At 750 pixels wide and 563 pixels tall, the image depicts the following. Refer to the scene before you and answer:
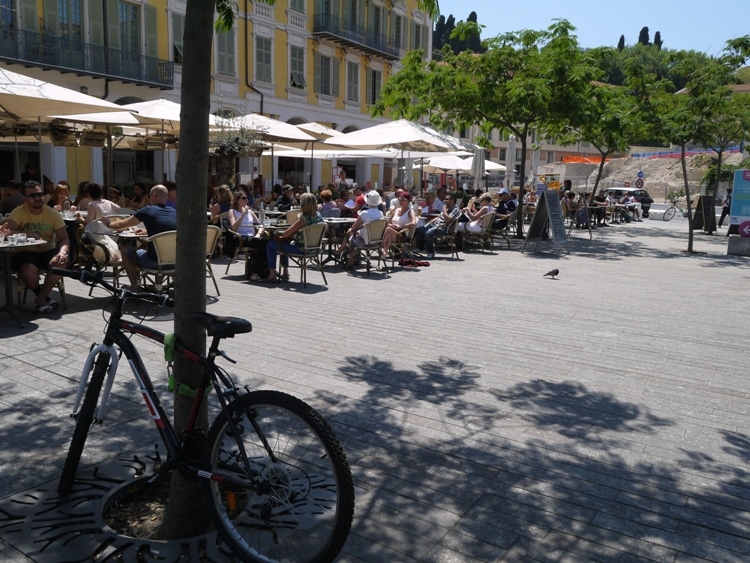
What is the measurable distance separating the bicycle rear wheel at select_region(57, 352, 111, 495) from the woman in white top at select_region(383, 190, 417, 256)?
8.60m

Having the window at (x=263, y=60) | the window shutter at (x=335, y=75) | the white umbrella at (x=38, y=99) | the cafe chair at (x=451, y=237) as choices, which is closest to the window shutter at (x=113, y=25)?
the window at (x=263, y=60)

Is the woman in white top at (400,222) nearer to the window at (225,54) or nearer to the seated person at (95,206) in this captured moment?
the seated person at (95,206)

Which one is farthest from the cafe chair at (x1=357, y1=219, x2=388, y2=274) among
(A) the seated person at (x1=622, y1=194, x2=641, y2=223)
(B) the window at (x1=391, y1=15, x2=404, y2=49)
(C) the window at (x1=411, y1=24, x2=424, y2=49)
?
(C) the window at (x1=411, y1=24, x2=424, y2=49)

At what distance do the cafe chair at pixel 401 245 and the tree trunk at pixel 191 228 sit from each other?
8.90 metres

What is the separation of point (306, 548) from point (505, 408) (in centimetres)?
241

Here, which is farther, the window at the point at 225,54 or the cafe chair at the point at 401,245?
the window at the point at 225,54

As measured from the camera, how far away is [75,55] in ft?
72.7

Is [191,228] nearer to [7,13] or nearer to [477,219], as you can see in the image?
[477,219]

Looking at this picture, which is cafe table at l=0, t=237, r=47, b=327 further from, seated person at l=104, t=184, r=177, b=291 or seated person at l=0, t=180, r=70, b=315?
seated person at l=104, t=184, r=177, b=291

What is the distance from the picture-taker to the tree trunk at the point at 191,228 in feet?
9.34

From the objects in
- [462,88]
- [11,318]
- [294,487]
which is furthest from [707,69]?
[294,487]

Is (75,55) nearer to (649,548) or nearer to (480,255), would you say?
(480,255)

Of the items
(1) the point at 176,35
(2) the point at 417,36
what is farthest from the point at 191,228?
(2) the point at 417,36

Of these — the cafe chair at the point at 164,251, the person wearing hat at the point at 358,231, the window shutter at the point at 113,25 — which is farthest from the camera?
the window shutter at the point at 113,25
